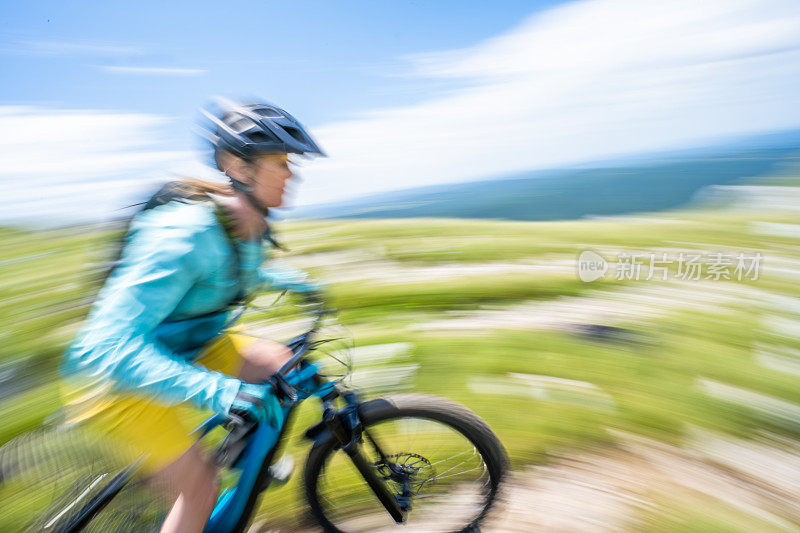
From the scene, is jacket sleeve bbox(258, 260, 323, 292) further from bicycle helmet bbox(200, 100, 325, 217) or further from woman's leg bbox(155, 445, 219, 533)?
woman's leg bbox(155, 445, 219, 533)

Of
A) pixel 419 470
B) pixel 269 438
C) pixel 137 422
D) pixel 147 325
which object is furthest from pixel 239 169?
pixel 419 470

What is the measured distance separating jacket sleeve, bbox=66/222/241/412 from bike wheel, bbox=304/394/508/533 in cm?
76

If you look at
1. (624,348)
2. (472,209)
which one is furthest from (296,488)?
(472,209)

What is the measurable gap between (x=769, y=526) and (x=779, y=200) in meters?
8.29

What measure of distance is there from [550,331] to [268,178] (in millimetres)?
3217

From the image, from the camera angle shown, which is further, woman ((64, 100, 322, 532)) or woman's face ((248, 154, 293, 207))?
woman's face ((248, 154, 293, 207))

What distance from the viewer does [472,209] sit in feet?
44.1

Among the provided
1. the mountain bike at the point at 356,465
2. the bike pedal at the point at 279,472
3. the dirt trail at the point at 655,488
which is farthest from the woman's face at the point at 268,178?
the dirt trail at the point at 655,488

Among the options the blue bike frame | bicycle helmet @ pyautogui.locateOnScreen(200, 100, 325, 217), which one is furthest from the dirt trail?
bicycle helmet @ pyautogui.locateOnScreen(200, 100, 325, 217)

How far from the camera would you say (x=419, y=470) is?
2137 millimetres

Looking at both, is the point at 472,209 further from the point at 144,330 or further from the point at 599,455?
the point at 144,330

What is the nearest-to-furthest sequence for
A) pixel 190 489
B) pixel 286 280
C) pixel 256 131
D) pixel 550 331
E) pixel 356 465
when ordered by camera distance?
pixel 190 489
pixel 256 131
pixel 356 465
pixel 286 280
pixel 550 331

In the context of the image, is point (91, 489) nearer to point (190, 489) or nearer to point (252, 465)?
point (190, 489)

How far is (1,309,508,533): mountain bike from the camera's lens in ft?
5.22
